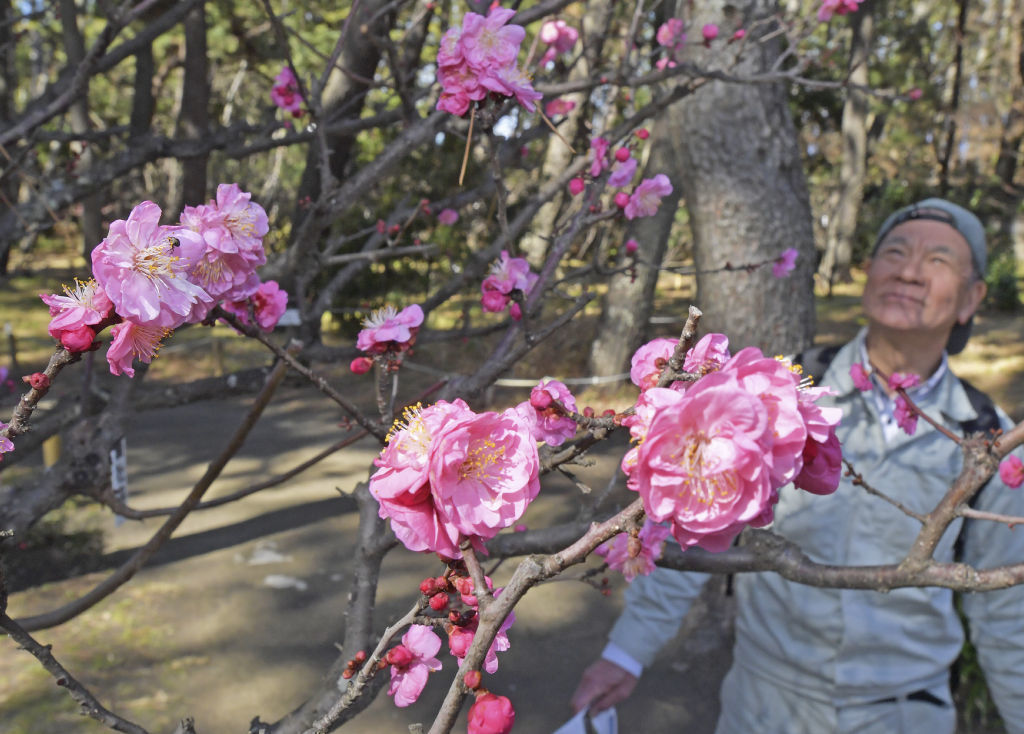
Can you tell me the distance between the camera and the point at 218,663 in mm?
3730

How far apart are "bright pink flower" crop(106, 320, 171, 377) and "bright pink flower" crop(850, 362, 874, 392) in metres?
1.80

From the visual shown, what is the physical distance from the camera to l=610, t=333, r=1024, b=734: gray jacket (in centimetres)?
195

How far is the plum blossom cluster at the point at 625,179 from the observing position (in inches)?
79.2

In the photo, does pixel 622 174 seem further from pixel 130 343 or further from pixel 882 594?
pixel 130 343

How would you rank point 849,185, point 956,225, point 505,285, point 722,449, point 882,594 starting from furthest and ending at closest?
point 849,185 < point 956,225 < point 882,594 < point 505,285 < point 722,449

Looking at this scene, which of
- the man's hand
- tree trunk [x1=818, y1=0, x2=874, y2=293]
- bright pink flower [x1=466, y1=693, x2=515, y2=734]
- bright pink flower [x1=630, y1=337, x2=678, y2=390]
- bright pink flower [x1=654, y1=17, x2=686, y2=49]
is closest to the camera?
bright pink flower [x1=466, y1=693, x2=515, y2=734]

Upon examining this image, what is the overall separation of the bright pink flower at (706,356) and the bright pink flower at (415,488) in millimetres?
220

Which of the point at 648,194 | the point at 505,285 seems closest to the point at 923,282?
the point at 648,194

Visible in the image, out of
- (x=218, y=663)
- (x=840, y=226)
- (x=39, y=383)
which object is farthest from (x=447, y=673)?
(x=840, y=226)

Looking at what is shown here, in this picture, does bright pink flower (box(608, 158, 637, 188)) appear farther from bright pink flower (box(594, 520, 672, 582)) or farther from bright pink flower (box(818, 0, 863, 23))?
bright pink flower (box(818, 0, 863, 23))

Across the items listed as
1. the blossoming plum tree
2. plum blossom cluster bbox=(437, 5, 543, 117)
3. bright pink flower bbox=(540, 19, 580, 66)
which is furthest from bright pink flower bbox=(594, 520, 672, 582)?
bright pink flower bbox=(540, 19, 580, 66)

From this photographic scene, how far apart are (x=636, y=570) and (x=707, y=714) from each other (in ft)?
8.74

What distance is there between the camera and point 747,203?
3.99 meters

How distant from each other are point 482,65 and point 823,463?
3.41ft
